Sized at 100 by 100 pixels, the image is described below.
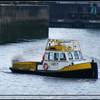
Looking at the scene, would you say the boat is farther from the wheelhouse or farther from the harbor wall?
the harbor wall

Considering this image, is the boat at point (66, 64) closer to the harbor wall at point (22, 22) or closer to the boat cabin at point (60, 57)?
the boat cabin at point (60, 57)

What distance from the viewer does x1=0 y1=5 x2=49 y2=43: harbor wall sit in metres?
48.7

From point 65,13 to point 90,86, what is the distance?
7386 centimetres

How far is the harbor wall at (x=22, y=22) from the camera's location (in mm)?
48719

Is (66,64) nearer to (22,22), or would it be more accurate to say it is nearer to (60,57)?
(60,57)

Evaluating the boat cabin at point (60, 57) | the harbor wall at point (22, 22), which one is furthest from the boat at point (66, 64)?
the harbor wall at point (22, 22)

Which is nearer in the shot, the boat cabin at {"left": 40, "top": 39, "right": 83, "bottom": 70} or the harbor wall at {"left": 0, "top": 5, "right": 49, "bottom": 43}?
the boat cabin at {"left": 40, "top": 39, "right": 83, "bottom": 70}

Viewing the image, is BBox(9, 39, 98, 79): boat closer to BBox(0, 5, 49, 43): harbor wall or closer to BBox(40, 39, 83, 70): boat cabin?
BBox(40, 39, 83, 70): boat cabin

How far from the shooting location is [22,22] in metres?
53.9

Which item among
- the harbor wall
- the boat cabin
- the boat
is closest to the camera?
the boat

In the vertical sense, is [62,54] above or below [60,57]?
above

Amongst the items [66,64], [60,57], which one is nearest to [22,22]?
[60,57]

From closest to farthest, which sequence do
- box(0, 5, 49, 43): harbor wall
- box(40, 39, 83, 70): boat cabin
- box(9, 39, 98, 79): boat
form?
box(9, 39, 98, 79): boat, box(40, 39, 83, 70): boat cabin, box(0, 5, 49, 43): harbor wall

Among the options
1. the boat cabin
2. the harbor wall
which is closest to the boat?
the boat cabin
